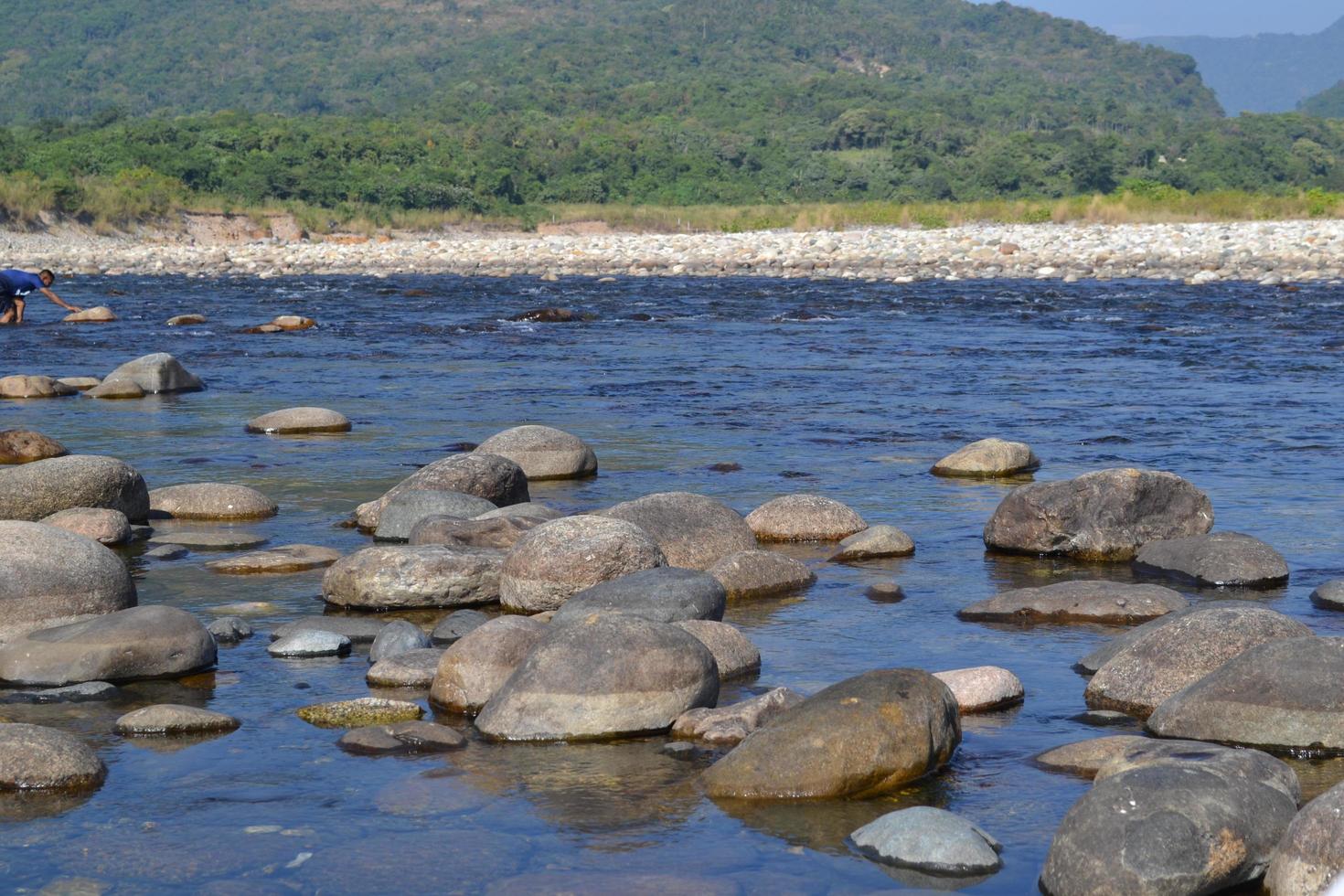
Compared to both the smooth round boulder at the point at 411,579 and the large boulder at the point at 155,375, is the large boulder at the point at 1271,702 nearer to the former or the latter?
the smooth round boulder at the point at 411,579

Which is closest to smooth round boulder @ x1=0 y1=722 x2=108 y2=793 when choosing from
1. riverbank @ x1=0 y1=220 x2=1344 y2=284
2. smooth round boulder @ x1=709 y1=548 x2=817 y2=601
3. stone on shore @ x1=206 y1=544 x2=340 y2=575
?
stone on shore @ x1=206 y1=544 x2=340 y2=575

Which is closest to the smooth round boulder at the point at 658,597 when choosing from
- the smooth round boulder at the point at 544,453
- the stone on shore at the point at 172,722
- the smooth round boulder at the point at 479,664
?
the smooth round boulder at the point at 479,664

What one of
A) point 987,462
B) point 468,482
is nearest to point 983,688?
point 468,482

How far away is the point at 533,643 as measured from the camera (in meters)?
6.75

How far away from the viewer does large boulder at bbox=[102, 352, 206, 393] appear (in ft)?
56.0

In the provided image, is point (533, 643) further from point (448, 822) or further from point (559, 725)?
point (448, 822)

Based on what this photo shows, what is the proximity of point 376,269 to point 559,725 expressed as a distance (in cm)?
3276

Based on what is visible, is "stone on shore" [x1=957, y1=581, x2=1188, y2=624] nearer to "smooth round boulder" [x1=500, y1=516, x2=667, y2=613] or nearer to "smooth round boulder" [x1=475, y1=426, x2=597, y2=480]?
"smooth round boulder" [x1=500, y1=516, x2=667, y2=613]

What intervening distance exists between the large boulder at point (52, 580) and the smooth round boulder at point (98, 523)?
175 cm

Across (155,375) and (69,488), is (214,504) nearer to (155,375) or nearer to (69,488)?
(69,488)

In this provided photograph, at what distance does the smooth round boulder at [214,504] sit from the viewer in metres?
10.6

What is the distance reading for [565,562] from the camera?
8047 mm

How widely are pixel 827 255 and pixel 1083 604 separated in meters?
29.7

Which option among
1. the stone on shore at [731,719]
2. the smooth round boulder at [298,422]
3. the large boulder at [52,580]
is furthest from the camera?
the smooth round boulder at [298,422]
